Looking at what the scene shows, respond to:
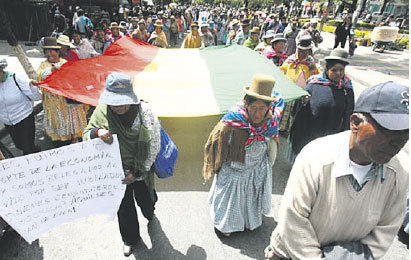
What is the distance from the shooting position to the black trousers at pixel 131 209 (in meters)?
2.43

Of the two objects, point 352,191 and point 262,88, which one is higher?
point 262,88

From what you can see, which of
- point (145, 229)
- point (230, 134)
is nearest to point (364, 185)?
point (230, 134)

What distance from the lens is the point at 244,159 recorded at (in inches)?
99.7

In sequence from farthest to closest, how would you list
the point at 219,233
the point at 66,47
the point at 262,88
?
the point at 66,47, the point at 219,233, the point at 262,88

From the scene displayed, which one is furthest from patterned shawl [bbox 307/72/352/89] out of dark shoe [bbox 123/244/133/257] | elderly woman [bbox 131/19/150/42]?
elderly woman [bbox 131/19/150/42]

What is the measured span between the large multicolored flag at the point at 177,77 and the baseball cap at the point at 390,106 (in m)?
2.62

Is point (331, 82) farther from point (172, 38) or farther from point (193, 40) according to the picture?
point (172, 38)

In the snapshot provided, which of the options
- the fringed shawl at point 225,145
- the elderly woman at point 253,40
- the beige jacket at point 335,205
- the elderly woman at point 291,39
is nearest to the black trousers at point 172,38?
the elderly woman at point 291,39

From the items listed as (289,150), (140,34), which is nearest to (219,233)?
(289,150)

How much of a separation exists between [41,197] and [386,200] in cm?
222

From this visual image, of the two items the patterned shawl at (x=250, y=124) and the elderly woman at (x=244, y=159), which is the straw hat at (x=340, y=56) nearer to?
the elderly woman at (x=244, y=159)

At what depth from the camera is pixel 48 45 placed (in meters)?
3.94

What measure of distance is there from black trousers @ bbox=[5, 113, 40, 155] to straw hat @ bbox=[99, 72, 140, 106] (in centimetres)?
223

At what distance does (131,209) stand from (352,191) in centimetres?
190
